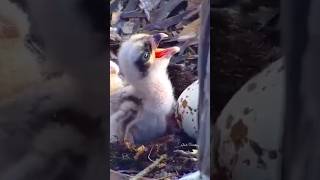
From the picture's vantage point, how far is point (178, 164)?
2320mm

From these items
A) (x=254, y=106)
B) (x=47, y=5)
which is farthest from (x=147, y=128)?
(x=47, y=5)

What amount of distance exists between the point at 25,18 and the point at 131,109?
857 mm

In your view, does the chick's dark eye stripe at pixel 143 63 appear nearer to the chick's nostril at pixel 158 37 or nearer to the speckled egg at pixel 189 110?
the chick's nostril at pixel 158 37

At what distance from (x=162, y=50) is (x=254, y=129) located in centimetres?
62

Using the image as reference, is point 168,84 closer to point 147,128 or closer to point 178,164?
point 147,128

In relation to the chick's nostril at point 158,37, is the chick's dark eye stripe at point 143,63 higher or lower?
lower

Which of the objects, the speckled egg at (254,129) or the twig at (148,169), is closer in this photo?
the speckled egg at (254,129)

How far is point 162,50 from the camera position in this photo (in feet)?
7.68

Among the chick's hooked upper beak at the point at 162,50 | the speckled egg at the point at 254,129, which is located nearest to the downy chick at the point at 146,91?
the chick's hooked upper beak at the point at 162,50

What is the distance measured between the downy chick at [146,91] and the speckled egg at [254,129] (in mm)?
403

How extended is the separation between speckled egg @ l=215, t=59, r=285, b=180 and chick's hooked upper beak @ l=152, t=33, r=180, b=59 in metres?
0.47

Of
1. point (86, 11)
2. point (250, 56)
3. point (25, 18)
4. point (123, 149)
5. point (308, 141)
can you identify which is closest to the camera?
point (25, 18)

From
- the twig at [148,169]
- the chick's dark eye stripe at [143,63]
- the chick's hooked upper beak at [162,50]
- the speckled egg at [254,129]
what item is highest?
the chick's hooked upper beak at [162,50]

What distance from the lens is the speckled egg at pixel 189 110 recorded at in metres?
2.32
